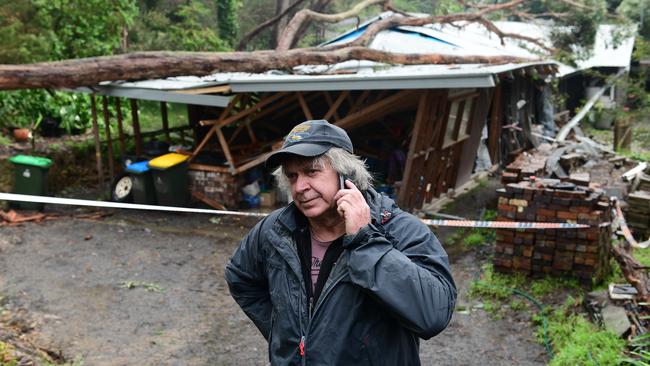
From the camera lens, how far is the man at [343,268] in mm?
1978

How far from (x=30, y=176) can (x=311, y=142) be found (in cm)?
911

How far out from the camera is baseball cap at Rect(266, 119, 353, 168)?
2.18 m

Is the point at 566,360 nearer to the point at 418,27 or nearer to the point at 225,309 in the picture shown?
Answer: the point at 225,309

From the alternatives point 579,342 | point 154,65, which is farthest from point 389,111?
point 579,342

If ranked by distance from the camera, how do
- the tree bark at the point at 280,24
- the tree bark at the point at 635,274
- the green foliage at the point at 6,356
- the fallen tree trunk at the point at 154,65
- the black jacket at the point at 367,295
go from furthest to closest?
the tree bark at the point at 280,24
the fallen tree trunk at the point at 154,65
the tree bark at the point at 635,274
the green foliage at the point at 6,356
the black jacket at the point at 367,295

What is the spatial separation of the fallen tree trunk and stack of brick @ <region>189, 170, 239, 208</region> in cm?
189

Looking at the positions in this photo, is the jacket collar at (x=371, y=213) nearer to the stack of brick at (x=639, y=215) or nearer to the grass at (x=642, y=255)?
the grass at (x=642, y=255)

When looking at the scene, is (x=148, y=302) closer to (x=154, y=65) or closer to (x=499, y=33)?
(x=154, y=65)

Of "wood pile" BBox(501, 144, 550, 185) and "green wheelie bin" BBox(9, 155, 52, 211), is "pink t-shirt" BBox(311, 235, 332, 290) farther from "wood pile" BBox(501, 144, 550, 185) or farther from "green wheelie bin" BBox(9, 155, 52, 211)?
"green wheelie bin" BBox(9, 155, 52, 211)

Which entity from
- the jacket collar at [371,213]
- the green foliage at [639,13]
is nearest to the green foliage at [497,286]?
the jacket collar at [371,213]

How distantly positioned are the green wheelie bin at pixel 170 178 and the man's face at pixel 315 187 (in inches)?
319

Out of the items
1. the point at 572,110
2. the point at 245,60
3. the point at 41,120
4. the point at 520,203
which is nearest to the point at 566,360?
the point at 520,203

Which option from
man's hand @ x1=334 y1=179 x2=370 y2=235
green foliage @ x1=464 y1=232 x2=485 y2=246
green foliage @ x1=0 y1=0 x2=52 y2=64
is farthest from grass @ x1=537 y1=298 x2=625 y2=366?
green foliage @ x1=0 y1=0 x2=52 y2=64

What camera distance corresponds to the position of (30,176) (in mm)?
9812
